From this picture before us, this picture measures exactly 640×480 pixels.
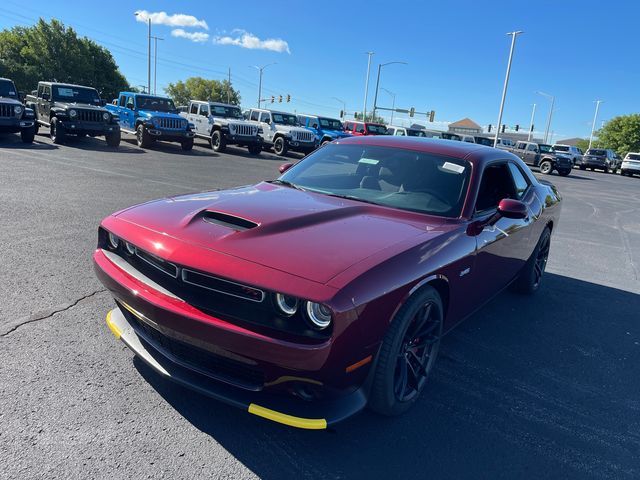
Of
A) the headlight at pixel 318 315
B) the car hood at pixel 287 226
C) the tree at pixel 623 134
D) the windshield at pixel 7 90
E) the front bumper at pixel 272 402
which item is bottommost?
the front bumper at pixel 272 402

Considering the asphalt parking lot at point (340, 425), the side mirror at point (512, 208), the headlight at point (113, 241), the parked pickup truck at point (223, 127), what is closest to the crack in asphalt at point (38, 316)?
the asphalt parking lot at point (340, 425)

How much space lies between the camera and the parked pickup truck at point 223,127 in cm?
2016

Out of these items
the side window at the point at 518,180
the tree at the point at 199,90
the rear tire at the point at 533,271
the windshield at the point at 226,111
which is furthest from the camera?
the tree at the point at 199,90

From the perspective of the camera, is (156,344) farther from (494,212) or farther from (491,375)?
(494,212)

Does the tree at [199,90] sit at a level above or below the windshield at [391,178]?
above

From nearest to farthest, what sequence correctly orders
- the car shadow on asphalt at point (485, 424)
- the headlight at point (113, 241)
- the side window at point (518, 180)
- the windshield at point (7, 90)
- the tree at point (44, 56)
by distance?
the car shadow on asphalt at point (485, 424) < the headlight at point (113, 241) < the side window at point (518, 180) < the windshield at point (7, 90) < the tree at point (44, 56)

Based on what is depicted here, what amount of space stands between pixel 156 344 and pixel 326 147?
258 centimetres

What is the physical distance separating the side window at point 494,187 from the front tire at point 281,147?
60.4 feet

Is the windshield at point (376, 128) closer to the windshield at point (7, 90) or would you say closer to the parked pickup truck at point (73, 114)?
the parked pickup truck at point (73, 114)

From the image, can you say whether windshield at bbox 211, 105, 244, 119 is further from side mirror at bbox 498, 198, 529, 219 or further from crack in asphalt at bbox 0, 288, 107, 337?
side mirror at bbox 498, 198, 529, 219

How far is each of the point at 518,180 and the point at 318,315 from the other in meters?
3.29

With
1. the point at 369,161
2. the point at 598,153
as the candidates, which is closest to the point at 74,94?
the point at 369,161

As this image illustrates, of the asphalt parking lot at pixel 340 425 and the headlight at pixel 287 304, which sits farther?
the asphalt parking lot at pixel 340 425

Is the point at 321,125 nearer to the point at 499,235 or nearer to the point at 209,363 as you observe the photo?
the point at 499,235
